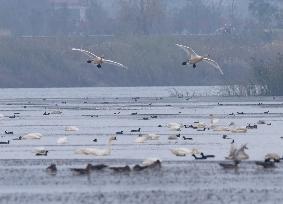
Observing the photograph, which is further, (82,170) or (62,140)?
(62,140)

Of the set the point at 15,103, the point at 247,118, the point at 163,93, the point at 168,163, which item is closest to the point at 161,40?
the point at 163,93

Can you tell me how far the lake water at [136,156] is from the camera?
39.1 m

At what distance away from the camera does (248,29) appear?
150m

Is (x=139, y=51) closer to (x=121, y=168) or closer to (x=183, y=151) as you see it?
(x=183, y=151)

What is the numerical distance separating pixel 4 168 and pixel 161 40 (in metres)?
93.1

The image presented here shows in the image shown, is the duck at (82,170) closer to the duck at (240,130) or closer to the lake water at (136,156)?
the lake water at (136,156)

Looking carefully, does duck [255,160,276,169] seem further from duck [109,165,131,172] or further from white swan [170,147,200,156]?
duck [109,165,131,172]

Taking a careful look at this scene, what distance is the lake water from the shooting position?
39094 millimetres

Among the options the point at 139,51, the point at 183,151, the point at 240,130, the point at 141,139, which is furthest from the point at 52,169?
the point at 139,51

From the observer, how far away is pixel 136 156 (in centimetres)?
4903

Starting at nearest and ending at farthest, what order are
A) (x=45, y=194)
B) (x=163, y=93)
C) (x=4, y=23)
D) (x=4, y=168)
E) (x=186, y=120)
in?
(x=45, y=194) < (x=4, y=168) < (x=186, y=120) < (x=163, y=93) < (x=4, y=23)

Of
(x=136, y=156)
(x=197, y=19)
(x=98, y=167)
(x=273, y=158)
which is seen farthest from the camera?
(x=197, y=19)

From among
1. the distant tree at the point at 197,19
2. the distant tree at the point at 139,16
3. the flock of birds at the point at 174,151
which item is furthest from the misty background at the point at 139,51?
the flock of birds at the point at 174,151

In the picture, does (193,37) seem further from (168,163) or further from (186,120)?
(168,163)
